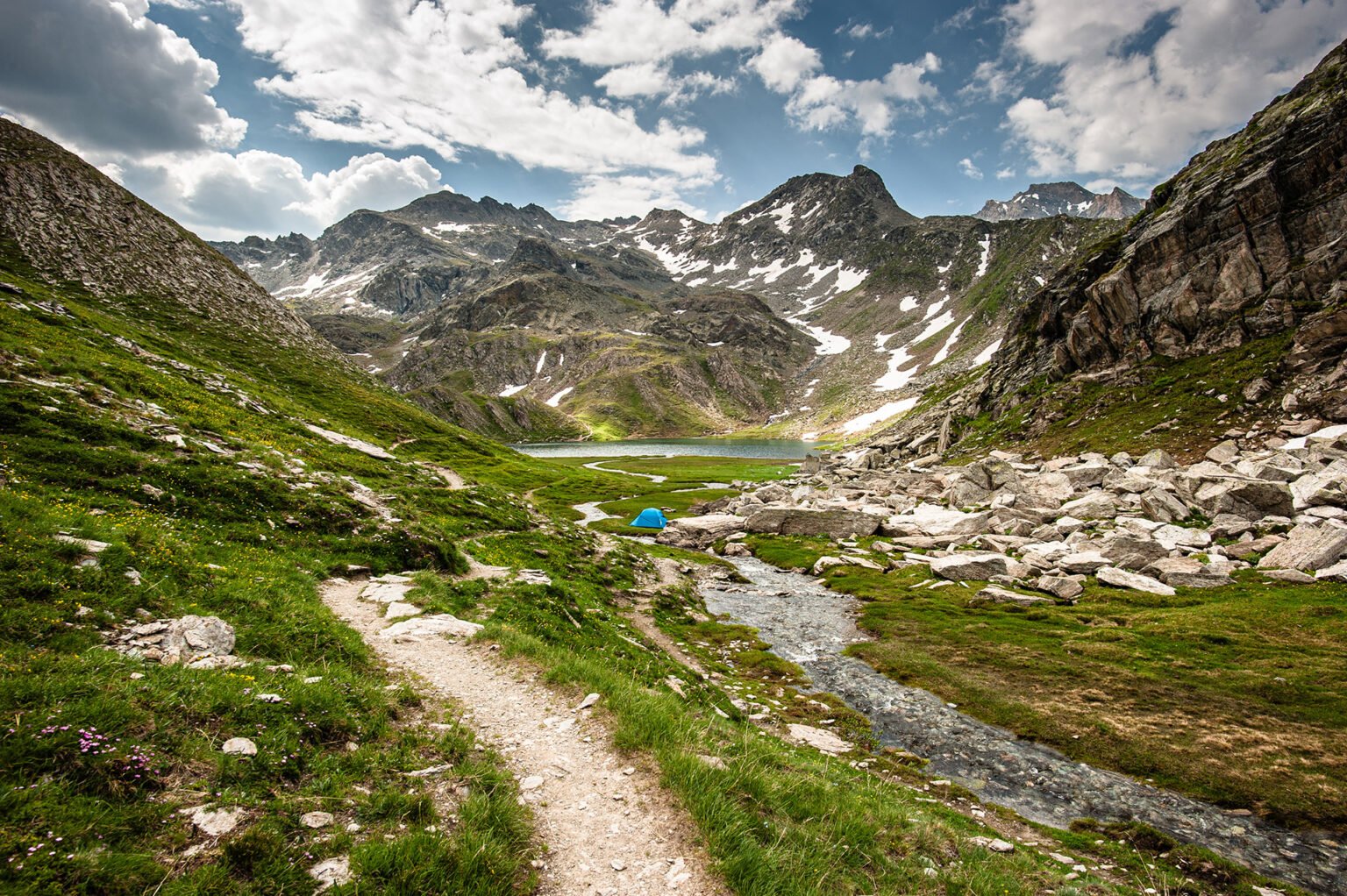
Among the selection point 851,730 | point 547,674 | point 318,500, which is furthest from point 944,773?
point 318,500

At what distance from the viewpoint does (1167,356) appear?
79.9 metres

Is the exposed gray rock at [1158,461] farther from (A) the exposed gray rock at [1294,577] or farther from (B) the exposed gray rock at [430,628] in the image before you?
(B) the exposed gray rock at [430,628]

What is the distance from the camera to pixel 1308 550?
1105 inches

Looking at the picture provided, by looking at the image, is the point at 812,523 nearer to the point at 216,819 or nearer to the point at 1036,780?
the point at 1036,780

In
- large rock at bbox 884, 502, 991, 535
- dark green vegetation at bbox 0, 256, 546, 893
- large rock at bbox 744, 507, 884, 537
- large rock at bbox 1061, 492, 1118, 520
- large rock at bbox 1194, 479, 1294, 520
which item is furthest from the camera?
large rock at bbox 744, 507, 884, 537

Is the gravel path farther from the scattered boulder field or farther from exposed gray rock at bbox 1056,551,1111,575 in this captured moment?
exposed gray rock at bbox 1056,551,1111,575

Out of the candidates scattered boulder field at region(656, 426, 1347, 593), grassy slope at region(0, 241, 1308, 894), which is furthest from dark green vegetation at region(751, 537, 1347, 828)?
grassy slope at region(0, 241, 1308, 894)

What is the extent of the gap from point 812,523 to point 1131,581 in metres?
30.8

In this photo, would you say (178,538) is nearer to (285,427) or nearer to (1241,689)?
(285,427)

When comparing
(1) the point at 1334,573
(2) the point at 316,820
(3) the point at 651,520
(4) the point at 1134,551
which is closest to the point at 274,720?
(2) the point at 316,820

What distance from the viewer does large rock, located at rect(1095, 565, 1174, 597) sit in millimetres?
29328

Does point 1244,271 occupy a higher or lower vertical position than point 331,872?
higher

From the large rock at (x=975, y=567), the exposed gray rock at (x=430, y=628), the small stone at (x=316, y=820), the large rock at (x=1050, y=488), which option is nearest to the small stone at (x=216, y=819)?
the small stone at (x=316, y=820)

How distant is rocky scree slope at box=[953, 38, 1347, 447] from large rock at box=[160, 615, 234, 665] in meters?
82.8
